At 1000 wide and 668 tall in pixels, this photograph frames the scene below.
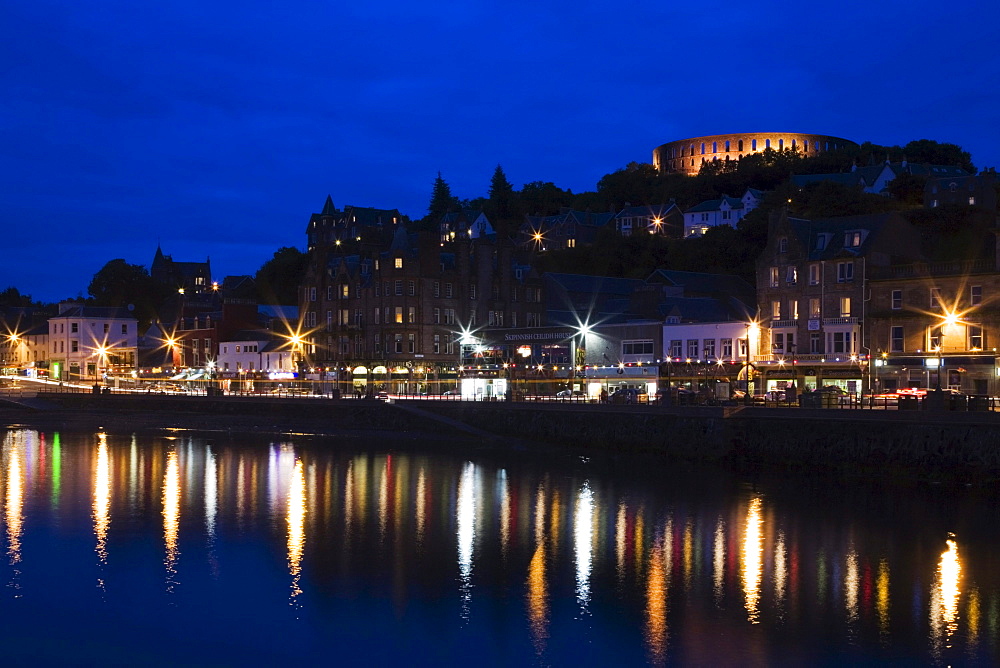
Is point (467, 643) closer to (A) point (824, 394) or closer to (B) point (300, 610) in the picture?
(B) point (300, 610)

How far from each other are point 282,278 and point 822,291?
4160 inches

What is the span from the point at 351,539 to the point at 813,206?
96593 mm

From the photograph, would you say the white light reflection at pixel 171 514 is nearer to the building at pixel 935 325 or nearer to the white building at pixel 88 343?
the building at pixel 935 325

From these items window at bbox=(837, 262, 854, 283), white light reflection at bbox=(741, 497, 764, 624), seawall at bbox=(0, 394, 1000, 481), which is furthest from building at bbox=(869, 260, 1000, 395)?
white light reflection at bbox=(741, 497, 764, 624)

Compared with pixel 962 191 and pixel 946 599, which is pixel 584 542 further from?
pixel 962 191

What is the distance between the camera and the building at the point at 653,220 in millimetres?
167125

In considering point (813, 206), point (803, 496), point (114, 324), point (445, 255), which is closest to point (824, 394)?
point (803, 496)

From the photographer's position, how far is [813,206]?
12238 cm

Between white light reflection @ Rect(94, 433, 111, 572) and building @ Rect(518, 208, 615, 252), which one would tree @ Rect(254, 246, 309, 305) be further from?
white light reflection @ Rect(94, 433, 111, 572)

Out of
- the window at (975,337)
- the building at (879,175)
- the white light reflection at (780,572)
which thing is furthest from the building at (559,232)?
the white light reflection at (780,572)

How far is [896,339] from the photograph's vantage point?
71.1 metres

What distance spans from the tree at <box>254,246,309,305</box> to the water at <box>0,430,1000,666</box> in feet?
342

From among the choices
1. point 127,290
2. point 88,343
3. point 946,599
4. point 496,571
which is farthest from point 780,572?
point 127,290

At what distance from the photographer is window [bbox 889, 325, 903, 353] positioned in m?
70.9
